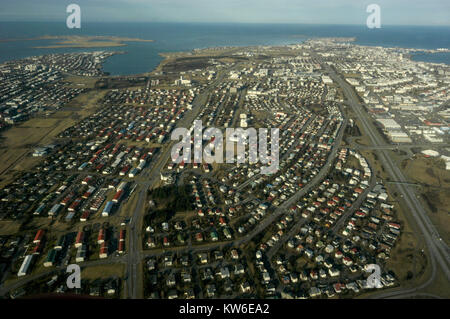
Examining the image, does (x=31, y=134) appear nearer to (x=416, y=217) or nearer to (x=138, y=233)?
(x=138, y=233)

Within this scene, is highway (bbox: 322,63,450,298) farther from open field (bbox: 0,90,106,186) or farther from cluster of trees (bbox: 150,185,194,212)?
open field (bbox: 0,90,106,186)

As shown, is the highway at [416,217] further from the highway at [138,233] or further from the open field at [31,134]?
the open field at [31,134]

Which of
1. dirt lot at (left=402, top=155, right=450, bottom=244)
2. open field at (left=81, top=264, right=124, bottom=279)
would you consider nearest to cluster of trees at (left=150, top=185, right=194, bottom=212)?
open field at (left=81, top=264, right=124, bottom=279)

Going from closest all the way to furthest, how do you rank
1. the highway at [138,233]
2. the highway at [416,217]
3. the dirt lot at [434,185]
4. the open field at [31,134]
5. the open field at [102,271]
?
the highway at [138,233] < the open field at [102,271] < the highway at [416,217] < the dirt lot at [434,185] < the open field at [31,134]

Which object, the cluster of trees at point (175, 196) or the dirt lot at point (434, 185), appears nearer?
the dirt lot at point (434, 185)

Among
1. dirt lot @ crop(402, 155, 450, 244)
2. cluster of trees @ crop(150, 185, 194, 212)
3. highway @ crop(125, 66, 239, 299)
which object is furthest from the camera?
cluster of trees @ crop(150, 185, 194, 212)

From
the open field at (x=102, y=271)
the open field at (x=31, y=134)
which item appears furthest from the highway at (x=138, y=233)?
the open field at (x=31, y=134)

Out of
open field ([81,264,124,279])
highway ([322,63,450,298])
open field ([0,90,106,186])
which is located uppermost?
open field ([0,90,106,186])

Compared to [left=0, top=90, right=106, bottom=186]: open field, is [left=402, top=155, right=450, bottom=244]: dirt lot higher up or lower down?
lower down

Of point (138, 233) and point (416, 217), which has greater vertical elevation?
point (416, 217)

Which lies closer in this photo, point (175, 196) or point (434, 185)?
point (175, 196)

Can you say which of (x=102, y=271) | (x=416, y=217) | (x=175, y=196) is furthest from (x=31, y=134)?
(x=416, y=217)
